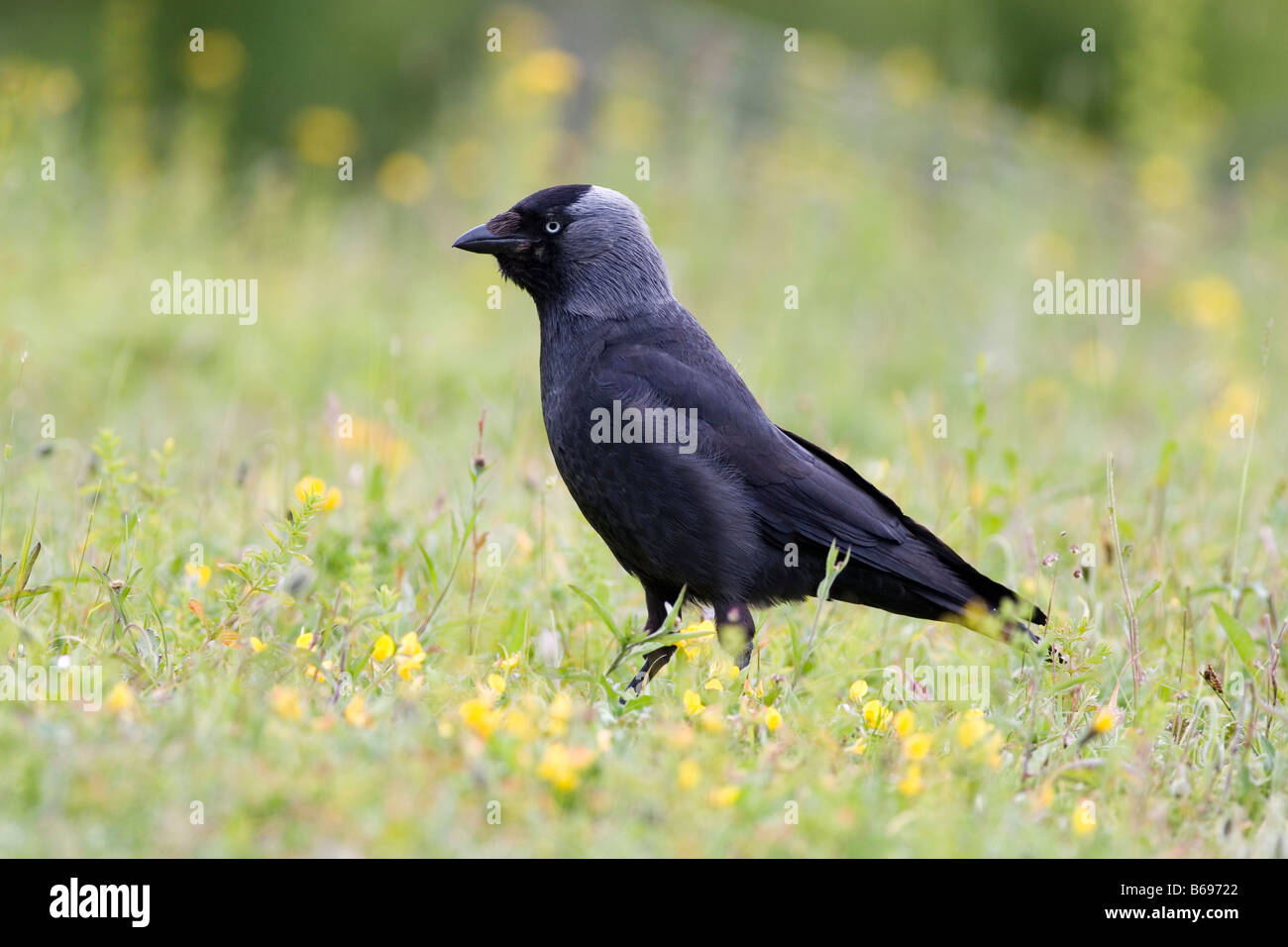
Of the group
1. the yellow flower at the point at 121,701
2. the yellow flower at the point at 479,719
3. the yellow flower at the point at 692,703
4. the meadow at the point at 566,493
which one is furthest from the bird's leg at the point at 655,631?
the yellow flower at the point at 121,701

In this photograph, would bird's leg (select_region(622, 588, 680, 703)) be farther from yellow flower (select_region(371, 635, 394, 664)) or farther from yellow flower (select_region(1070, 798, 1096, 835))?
yellow flower (select_region(1070, 798, 1096, 835))

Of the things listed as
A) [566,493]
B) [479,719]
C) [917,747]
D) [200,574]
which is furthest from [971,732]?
[566,493]

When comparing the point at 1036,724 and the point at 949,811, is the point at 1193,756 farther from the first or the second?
the point at 949,811

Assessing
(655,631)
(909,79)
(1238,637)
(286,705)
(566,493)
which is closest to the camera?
(286,705)

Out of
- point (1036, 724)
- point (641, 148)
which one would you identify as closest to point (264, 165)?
point (641, 148)

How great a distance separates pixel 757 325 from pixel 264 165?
Result: 128 inches

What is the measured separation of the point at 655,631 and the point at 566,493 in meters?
1.30

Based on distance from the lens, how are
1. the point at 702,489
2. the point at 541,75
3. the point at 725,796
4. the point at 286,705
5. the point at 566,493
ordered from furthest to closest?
the point at 541,75, the point at 566,493, the point at 702,489, the point at 286,705, the point at 725,796

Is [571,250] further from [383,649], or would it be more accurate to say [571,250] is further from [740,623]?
[383,649]

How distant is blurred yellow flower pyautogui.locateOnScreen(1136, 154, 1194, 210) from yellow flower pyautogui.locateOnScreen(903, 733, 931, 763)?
6.88 m

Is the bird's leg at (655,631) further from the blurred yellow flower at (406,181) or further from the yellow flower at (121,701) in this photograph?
the blurred yellow flower at (406,181)

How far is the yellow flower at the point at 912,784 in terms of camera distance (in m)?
2.71

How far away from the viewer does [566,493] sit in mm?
5133

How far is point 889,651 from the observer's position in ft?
13.4
